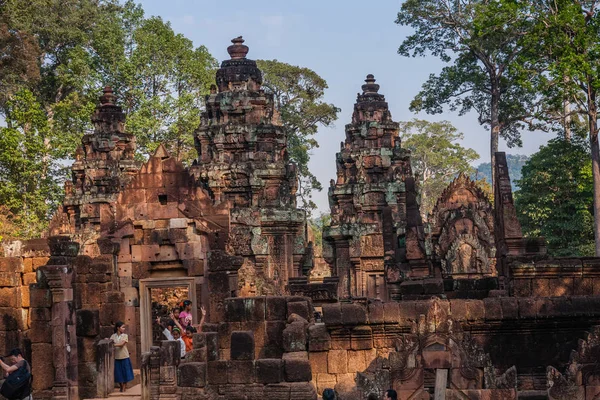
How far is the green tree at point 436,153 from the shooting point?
235 ft

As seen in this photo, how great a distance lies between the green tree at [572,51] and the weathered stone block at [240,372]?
17214 millimetres

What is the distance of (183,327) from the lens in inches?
687

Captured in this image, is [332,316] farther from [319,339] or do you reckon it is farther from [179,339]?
[179,339]

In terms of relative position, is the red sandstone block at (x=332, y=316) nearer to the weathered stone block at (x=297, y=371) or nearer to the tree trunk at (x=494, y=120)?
the weathered stone block at (x=297, y=371)

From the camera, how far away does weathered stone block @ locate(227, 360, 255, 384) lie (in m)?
12.6

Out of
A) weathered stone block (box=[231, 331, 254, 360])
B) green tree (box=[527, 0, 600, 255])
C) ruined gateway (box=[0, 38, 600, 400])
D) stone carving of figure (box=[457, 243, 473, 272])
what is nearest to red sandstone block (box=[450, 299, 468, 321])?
ruined gateway (box=[0, 38, 600, 400])

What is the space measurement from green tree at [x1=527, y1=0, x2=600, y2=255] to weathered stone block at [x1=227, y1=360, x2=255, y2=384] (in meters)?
17.2

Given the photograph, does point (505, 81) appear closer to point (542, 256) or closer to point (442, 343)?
point (542, 256)

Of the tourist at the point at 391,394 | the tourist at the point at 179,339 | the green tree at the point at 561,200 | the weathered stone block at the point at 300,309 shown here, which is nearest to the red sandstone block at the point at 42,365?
the tourist at the point at 179,339

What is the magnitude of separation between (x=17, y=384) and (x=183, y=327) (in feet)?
13.9

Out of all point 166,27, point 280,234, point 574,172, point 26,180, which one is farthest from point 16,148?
point 574,172

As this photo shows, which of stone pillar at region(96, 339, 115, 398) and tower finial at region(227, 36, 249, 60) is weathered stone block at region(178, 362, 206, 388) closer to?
stone pillar at region(96, 339, 115, 398)

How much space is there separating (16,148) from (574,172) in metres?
18.6

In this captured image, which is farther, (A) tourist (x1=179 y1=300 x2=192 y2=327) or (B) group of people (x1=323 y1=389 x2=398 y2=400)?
(A) tourist (x1=179 y1=300 x2=192 y2=327)
